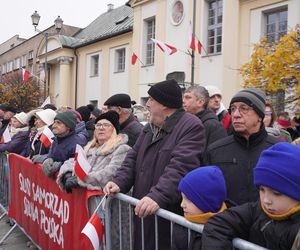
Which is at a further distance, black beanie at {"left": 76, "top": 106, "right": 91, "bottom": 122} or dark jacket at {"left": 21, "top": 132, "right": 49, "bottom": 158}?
black beanie at {"left": 76, "top": 106, "right": 91, "bottom": 122}

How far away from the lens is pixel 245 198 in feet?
8.40

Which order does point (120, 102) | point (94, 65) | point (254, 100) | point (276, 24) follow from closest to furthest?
point (254, 100), point (120, 102), point (276, 24), point (94, 65)

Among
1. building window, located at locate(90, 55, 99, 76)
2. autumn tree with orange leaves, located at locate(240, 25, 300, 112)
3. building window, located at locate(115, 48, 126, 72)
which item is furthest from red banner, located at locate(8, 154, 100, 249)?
building window, located at locate(90, 55, 99, 76)

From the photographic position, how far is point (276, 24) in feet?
43.9

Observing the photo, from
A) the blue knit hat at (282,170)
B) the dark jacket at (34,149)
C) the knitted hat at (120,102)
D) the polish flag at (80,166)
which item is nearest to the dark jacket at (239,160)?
the blue knit hat at (282,170)

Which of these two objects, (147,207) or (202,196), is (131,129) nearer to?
(147,207)

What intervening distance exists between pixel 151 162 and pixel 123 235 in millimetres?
649

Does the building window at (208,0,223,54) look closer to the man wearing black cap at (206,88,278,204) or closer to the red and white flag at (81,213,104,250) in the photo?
the man wearing black cap at (206,88,278,204)

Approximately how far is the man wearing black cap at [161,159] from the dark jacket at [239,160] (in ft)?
0.51

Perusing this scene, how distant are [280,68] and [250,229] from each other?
607 cm

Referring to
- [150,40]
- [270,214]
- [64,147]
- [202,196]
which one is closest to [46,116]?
[64,147]

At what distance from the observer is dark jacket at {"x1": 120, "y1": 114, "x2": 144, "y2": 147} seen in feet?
14.2

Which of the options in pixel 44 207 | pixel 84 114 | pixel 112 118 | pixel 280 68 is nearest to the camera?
pixel 112 118

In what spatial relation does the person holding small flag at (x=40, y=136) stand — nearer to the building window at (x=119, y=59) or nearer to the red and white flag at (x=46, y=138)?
the red and white flag at (x=46, y=138)
